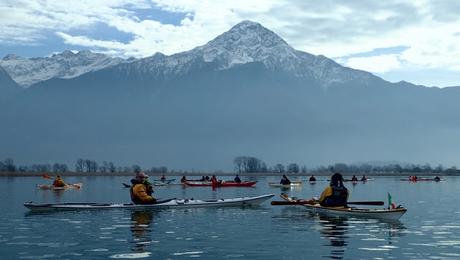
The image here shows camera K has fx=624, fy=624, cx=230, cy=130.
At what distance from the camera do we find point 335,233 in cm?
2691

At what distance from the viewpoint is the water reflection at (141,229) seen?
23297 mm

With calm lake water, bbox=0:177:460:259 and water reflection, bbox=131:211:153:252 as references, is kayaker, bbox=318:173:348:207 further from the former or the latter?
water reflection, bbox=131:211:153:252

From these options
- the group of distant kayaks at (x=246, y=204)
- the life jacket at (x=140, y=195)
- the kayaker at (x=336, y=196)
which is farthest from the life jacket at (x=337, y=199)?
the life jacket at (x=140, y=195)

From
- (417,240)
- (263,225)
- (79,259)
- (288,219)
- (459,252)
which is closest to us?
(79,259)

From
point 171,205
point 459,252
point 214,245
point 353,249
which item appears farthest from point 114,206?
point 459,252

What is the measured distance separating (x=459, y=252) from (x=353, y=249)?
3673 mm

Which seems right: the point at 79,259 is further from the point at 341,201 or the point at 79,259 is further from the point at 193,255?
the point at 341,201

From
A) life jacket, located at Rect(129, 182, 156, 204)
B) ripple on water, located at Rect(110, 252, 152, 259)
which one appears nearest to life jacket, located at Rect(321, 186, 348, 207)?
life jacket, located at Rect(129, 182, 156, 204)

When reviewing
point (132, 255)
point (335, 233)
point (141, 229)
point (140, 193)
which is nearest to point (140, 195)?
point (140, 193)

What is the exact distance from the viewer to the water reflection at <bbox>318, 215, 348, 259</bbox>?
2203 centimetres

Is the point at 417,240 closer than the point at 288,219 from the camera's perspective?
Yes

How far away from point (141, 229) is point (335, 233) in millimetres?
8684

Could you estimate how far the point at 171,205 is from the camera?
38156mm

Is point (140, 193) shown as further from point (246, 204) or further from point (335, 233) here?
point (335, 233)
